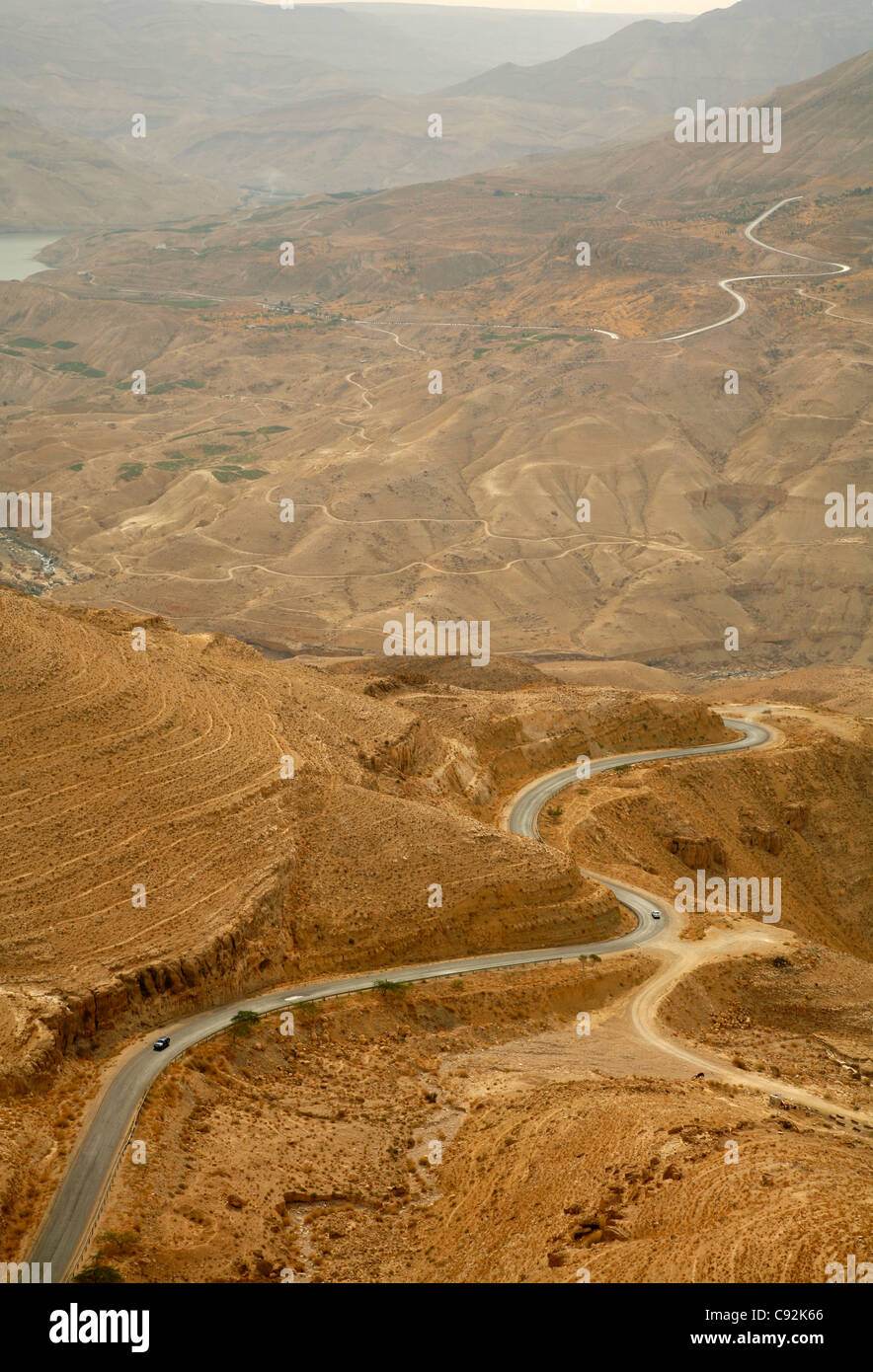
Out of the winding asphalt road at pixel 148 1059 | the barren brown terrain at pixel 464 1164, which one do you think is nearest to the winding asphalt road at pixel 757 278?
the winding asphalt road at pixel 148 1059

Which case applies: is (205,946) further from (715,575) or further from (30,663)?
(715,575)

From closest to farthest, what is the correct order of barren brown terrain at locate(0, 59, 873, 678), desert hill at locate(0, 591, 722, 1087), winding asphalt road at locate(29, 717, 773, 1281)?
1. winding asphalt road at locate(29, 717, 773, 1281)
2. desert hill at locate(0, 591, 722, 1087)
3. barren brown terrain at locate(0, 59, 873, 678)

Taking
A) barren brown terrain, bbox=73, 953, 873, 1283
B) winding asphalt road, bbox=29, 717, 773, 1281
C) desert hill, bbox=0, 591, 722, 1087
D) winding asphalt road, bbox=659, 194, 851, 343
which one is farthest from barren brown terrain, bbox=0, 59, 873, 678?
barren brown terrain, bbox=73, 953, 873, 1283

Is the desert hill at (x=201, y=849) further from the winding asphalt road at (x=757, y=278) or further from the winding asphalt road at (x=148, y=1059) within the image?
the winding asphalt road at (x=757, y=278)

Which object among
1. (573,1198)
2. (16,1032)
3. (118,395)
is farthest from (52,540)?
(573,1198)

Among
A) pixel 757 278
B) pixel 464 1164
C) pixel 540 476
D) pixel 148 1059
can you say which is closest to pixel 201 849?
pixel 148 1059

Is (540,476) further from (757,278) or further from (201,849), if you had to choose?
(201,849)

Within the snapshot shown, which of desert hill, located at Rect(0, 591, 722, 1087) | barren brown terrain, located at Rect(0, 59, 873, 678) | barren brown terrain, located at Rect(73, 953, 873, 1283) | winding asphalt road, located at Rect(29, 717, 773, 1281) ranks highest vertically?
barren brown terrain, located at Rect(0, 59, 873, 678)

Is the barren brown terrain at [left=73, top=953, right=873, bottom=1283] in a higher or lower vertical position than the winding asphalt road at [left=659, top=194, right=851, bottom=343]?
lower

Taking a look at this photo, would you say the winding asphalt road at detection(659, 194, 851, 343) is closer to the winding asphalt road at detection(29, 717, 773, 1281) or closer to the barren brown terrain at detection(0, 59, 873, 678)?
the barren brown terrain at detection(0, 59, 873, 678)
